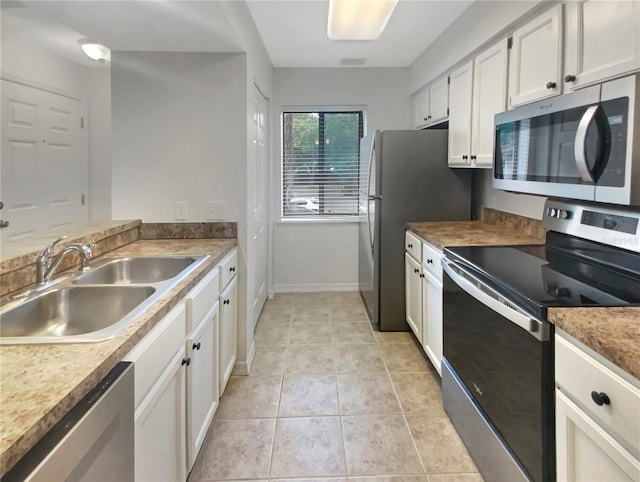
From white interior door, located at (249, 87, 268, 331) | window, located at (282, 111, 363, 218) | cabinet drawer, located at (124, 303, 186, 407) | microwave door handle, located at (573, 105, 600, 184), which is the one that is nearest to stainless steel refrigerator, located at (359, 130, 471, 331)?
white interior door, located at (249, 87, 268, 331)

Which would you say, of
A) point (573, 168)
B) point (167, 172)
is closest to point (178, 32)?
point (167, 172)

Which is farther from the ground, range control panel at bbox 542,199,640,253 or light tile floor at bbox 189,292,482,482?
range control panel at bbox 542,199,640,253

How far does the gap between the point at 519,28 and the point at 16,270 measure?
2.53 m

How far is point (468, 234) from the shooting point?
8.55 feet

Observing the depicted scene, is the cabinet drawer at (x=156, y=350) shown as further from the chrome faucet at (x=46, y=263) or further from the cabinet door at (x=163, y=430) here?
the chrome faucet at (x=46, y=263)

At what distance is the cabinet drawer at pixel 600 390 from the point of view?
89 centimetres

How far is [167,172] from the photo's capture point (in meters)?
2.53

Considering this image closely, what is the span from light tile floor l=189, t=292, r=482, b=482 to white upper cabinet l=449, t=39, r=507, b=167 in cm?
144

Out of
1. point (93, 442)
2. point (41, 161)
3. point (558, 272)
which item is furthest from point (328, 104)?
point (93, 442)

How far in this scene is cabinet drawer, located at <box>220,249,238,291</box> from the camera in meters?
A: 2.18

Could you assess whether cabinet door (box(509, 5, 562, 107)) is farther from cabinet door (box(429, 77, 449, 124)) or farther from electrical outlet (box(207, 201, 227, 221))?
electrical outlet (box(207, 201, 227, 221))

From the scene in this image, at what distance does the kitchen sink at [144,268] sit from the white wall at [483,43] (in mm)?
2003

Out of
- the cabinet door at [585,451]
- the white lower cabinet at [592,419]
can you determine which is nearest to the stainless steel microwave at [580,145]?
the white lower cabinet at [592,419]

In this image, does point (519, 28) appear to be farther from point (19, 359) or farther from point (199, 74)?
point (19, 359)
